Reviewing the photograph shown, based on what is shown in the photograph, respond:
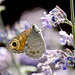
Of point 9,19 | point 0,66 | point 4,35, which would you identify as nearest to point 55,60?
point 4,35

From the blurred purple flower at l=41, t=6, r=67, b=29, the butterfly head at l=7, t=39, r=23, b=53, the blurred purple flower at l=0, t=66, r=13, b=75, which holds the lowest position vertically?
the blurred purple flower at l=0, t=66, r=13, b=75

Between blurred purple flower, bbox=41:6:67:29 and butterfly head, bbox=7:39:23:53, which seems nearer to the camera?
blurred purple flower, bbox=41:6:67:29

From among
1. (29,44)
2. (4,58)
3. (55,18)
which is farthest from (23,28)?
(55,18)

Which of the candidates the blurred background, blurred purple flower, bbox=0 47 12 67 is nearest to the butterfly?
the blurred background

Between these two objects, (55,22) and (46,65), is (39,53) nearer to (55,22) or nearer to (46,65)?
(46,65)

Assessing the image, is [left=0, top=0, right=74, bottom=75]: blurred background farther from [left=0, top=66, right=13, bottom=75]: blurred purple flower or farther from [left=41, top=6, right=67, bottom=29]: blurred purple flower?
[left=41, top=6, right=67, bottom=29]: blurred purple flower

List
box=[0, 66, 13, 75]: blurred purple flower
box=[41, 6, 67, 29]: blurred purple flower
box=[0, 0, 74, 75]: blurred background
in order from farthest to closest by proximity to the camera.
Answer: box=[0, 66, 13, 75]: blurred purple flower, box=[0, 0, 74, 75]: blurred background, box=[41, 6, 67, 29]: blurred purple flower
